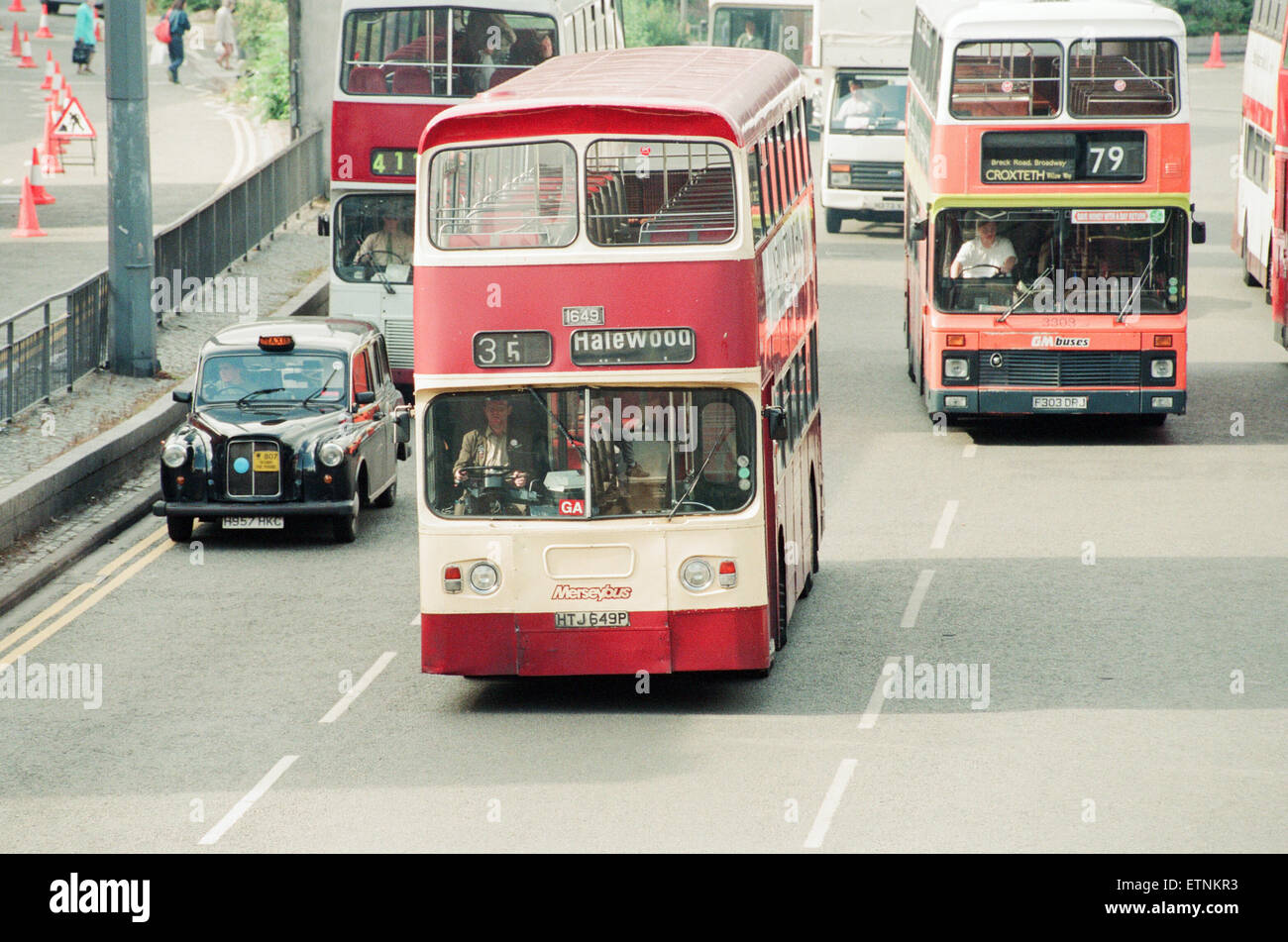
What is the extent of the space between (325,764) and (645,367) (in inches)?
117

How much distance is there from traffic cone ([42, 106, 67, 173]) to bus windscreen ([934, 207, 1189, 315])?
22129mm

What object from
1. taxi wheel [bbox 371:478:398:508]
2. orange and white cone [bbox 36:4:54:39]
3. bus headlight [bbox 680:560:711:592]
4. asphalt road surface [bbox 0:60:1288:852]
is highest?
orange and white cone [bbox 36:4:54:39]

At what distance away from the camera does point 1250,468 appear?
2052cm

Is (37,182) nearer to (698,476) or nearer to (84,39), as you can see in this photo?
(84,39)

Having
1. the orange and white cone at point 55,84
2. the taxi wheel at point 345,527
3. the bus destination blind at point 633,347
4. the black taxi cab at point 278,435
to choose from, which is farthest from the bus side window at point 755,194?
the orange and white cone at point 55,84

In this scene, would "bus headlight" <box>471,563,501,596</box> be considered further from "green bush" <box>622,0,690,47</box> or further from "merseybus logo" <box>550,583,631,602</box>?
"green bush" <box>622,0,690,47</box>

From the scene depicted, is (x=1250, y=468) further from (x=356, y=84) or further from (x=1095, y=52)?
(x=356, y=84)

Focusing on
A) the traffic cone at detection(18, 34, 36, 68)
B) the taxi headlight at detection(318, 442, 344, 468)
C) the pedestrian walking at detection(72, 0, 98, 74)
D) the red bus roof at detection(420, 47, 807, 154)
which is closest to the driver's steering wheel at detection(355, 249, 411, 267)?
the taxi headlight at detection(318, 442, 344, 468)

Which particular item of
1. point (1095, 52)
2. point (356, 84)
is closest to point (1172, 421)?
point (1095, 52)

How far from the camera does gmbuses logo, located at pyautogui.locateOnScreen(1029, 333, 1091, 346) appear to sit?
2114 centimetres

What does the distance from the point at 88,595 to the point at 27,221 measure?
1670 cm

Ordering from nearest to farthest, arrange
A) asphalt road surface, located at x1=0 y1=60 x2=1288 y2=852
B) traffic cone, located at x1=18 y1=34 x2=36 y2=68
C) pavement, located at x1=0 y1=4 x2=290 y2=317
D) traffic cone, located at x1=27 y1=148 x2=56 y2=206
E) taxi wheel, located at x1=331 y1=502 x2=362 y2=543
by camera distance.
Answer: asphalt road surface, located at x1=0 y1=60 x2=1288 y2=852 → taxi wheel, located at x1=331 y1=502 x2=362 y2=543 → pavement, located at x1=0 y1=4 x2=290 y2=317 → traffic cone, located at x1=27 y1=148 x2=56 y2=206 → traffic cone, located at x1=18 y1=34 x2=36 y2=68

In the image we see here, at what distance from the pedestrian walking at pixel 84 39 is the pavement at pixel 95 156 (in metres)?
0.40

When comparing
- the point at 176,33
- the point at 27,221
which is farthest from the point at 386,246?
the point at 176,33
